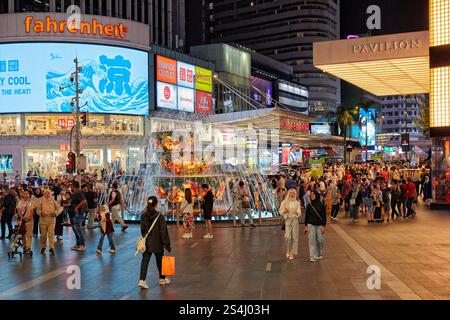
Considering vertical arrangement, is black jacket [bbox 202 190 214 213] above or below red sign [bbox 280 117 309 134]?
below

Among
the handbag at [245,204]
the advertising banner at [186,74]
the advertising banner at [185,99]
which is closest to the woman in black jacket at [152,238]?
the handbag at [245,204]

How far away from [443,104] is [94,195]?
16.1 m

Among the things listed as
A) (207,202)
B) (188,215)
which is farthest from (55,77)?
(188,215)

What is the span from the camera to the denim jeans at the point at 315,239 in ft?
43.8

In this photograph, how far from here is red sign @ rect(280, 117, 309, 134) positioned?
43.4 m

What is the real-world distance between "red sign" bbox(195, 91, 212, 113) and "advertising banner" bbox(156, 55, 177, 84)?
16.7ft

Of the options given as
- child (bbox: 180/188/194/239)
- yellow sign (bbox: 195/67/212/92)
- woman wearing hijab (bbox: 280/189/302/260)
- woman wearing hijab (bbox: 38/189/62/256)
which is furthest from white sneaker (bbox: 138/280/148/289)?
yellow sign (bbox: 195/67/212/92)

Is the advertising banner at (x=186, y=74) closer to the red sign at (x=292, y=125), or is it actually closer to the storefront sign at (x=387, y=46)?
the red sign at (x=292, y=125)

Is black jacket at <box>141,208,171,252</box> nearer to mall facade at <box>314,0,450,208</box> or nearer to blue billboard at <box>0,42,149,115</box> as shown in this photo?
mall facade at <box>314,0,450,208</box>

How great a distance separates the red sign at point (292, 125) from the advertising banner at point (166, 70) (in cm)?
2191

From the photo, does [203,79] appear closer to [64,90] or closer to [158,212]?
[64,90]

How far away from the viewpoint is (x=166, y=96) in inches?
2611

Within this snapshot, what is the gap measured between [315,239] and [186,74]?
58.6 meters

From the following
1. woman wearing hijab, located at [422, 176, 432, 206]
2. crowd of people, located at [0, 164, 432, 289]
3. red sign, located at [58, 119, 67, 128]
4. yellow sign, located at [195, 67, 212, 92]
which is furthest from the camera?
yellow sign, located at [195, 67, 212, 92]
